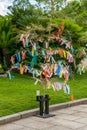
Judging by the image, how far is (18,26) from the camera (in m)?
18.0

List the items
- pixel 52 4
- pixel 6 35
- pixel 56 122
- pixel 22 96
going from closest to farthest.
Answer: pixel 56 122, pixel 22 96, pixel 6 35, pixel 52 4

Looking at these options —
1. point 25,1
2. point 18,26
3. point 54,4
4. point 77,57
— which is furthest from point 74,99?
point 54,4

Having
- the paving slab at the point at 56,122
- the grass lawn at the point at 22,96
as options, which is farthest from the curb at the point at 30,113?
the grass lawn at the point at 22,96

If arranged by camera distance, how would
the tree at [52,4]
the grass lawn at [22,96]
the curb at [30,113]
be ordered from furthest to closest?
1. the tree at [52,4]
2. the grass lawn at [22,96]
3. the curb at [30,113]

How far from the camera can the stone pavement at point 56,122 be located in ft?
24.9

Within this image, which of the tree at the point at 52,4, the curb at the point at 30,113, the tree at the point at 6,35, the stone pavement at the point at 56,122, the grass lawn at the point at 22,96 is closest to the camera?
the stone pavement at the point at 56,122

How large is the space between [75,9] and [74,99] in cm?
2210

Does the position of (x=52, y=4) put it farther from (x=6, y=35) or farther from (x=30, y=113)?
(x=30, y=113)

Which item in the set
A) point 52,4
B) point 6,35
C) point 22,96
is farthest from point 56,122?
point 52,4

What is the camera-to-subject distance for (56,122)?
26.6 ft

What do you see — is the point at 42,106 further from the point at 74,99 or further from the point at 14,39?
the point at 14,39

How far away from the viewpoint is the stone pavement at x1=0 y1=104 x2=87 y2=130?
24.9 ft

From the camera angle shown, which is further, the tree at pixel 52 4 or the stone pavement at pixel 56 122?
the tree at pixel 52 4

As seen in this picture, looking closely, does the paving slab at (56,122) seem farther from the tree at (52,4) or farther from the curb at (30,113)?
the tree at (52,4)
